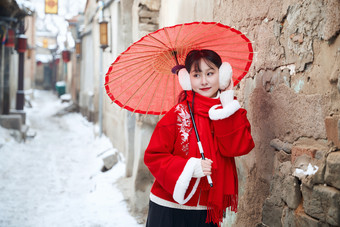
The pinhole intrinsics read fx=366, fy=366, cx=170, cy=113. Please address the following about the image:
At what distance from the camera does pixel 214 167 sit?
6.06 ft

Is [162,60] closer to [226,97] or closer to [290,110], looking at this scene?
[226,97]

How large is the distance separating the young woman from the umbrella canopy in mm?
105

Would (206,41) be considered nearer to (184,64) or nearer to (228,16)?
(184,64)

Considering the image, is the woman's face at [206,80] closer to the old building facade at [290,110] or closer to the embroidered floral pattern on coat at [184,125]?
the embroidered floral pattern on coat at [184,125]

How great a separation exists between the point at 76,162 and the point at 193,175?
22.4 feet

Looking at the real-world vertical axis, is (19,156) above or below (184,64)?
below

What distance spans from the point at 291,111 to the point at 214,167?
0.53 m

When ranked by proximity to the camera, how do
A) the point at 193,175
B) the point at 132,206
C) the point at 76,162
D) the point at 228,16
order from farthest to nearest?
the point at 76,162
the point at 132,206
the point at 228,16
the point at 193,175

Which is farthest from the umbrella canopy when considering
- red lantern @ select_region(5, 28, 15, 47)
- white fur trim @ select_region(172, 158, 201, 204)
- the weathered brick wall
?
red lantern @ select_region(5, 28, 15, 47)

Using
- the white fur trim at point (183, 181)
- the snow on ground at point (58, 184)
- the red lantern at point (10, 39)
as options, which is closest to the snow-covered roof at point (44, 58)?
the red lantern at point (10, 39)

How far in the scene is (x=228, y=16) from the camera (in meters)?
2.76

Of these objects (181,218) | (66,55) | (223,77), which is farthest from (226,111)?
(66,55)

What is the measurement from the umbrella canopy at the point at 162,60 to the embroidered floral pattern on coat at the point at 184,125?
31cm

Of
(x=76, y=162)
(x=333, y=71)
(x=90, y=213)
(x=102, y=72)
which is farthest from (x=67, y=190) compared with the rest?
(x=333, y=71)
